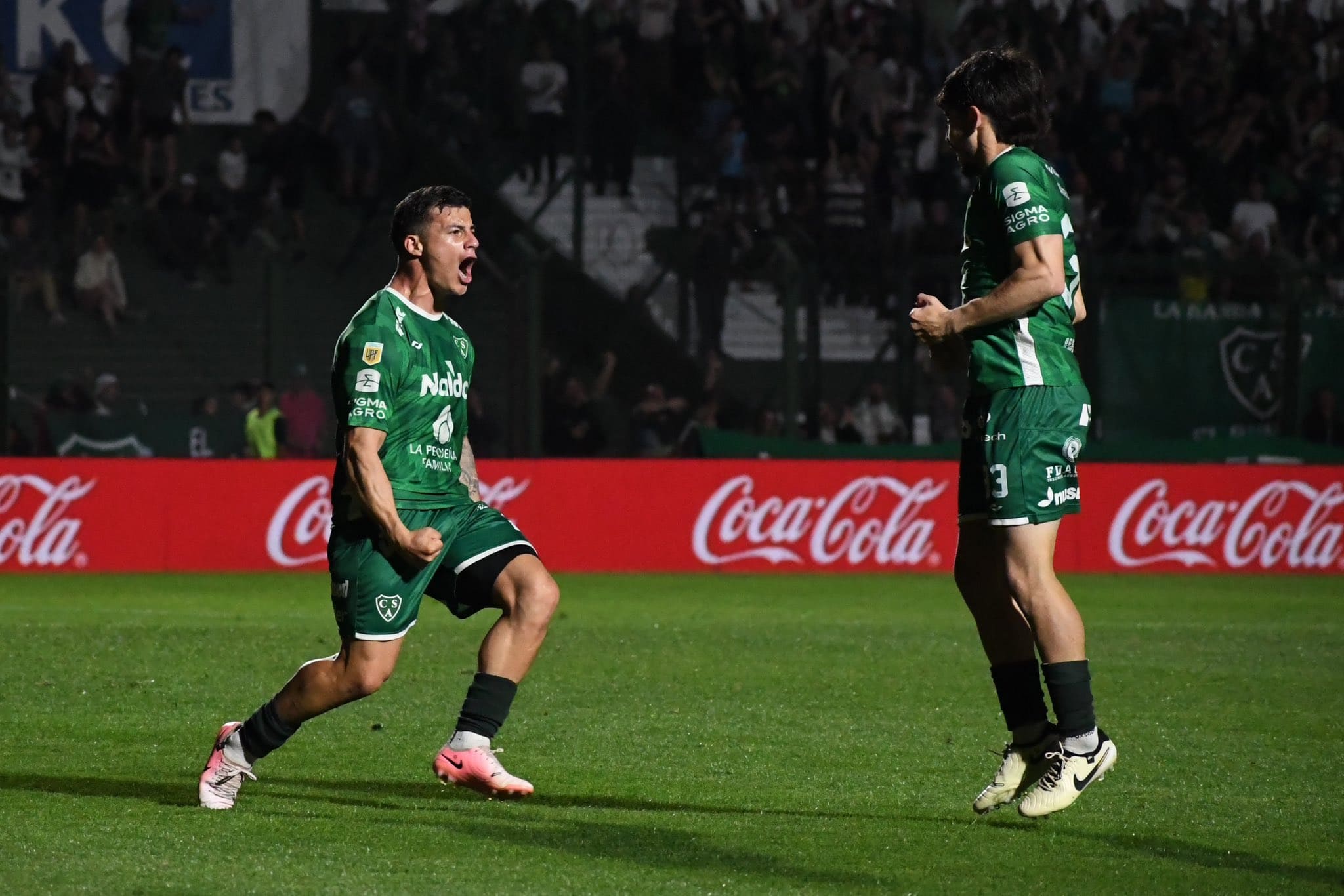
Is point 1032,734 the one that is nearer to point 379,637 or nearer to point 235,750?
point 379,637

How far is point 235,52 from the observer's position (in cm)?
2064

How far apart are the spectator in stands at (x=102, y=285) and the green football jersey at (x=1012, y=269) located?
44.4 ft

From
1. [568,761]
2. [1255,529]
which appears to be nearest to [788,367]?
[1255,529]

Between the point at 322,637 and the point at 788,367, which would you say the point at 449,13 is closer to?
the point at 788,367

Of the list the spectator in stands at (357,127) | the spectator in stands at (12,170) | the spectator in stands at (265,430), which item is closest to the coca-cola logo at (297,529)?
the spectator in stands at (265,430)

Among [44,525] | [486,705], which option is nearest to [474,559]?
[486,705]

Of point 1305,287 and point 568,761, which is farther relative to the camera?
point 1305,287

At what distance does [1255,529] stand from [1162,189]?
525cm

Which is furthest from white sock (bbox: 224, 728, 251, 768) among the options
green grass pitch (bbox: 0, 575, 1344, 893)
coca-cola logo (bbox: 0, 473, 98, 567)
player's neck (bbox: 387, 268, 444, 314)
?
coca-cola logo (bbox: 0, 473, 98, 567)

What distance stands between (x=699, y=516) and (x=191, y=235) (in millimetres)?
5849

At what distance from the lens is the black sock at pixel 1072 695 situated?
A: 5.32 m

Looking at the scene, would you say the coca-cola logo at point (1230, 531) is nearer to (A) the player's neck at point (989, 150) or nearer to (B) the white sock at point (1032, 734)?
(B) the white sock at point (1032, 734)

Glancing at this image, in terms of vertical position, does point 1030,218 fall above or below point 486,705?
above

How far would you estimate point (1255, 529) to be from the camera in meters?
17.5
